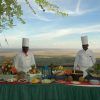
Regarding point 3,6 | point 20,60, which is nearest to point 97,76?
point 20,60

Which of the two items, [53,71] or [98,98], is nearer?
[98,98]

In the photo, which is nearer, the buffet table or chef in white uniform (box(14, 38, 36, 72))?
the buffet table

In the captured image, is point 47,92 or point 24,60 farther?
point 24,60

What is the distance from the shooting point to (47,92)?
4.21m

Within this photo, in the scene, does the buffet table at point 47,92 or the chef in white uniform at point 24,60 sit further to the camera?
the chef in white uniform at point 24,60

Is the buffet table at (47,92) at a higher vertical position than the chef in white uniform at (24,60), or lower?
lower

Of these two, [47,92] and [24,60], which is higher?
[24,60]

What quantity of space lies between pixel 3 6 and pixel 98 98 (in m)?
2.78

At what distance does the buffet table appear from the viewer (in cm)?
411

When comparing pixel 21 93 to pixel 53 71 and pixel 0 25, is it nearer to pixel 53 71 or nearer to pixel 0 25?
pixel 53 71

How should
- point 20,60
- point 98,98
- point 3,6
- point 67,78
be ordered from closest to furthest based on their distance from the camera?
point 98,98, point 67,78, point 20,60, point 3,6

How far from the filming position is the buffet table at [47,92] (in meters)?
4.11

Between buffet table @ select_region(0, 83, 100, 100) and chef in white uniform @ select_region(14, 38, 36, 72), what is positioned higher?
chef in white uniform @ select_region(14, 38, 36, 72)

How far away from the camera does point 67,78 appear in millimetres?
4395
